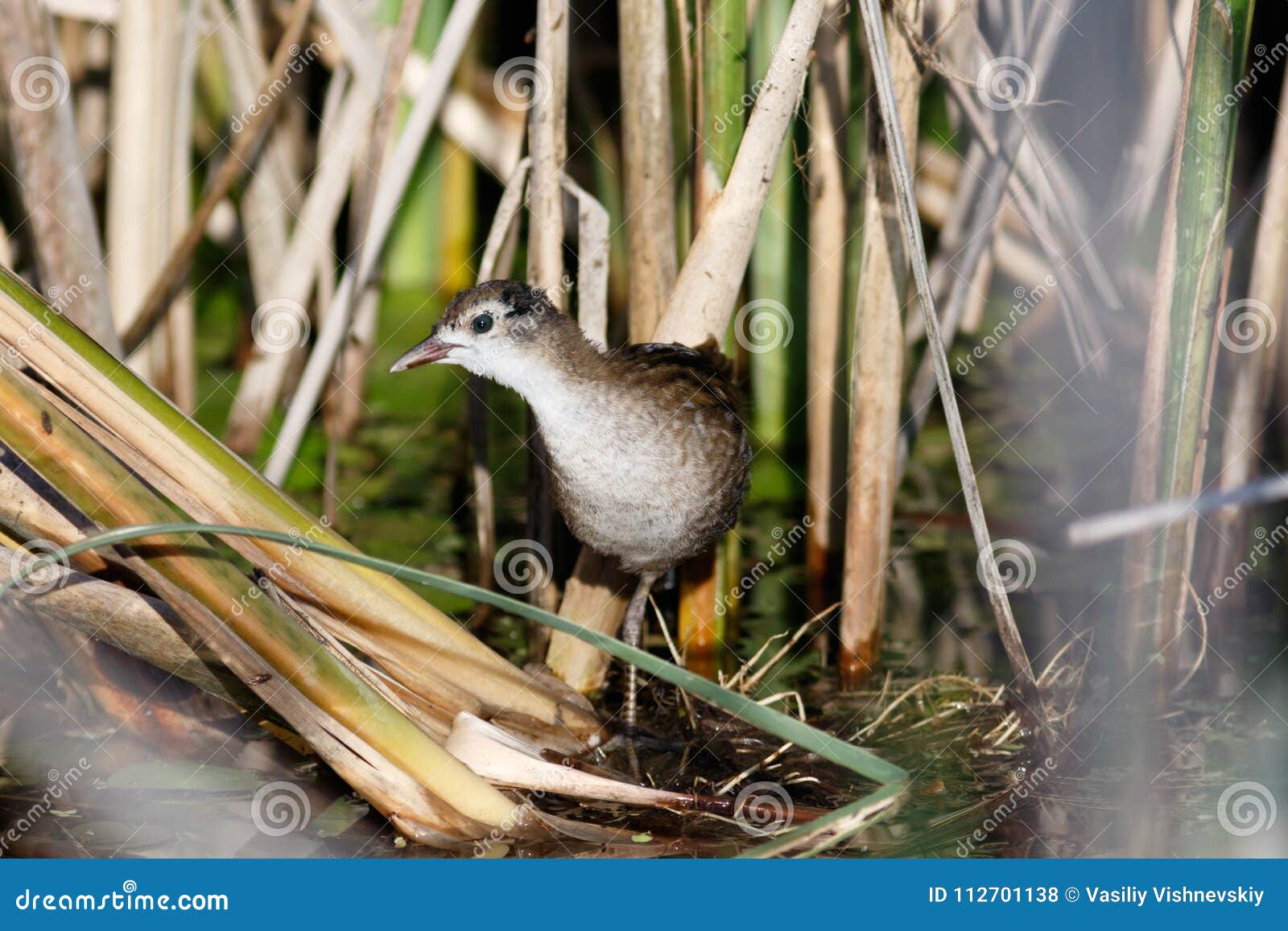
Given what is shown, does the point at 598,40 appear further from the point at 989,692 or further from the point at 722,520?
the point at 989,692

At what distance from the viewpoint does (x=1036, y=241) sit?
4.64 metres

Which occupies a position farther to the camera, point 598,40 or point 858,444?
point 598,40

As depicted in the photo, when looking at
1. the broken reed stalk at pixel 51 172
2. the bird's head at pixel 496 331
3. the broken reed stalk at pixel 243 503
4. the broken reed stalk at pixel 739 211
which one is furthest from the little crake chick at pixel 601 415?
the broken reed stalk at pixel 51 172

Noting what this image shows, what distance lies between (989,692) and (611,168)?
2.20m

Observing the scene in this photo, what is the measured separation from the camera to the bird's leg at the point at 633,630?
3355mm

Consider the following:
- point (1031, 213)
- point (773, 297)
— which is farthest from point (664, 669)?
point (773, 297)

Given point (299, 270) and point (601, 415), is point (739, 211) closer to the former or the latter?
point (601, 415)

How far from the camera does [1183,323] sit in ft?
9.71

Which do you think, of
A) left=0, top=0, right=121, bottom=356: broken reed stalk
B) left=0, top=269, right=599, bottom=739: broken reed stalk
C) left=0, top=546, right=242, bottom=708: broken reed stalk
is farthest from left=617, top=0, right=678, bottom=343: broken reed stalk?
left=0, top=0, right=121, bottom=356: broken reed stalk

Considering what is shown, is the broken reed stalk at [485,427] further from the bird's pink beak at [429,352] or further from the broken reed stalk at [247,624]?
the broken reed stalk at [247,624]

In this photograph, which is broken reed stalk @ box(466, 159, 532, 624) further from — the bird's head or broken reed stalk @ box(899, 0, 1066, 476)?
broken reed stalk @ box(899, 0, 1066, 476)

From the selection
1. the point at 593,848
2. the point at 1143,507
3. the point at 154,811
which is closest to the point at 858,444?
the point at 1143,507

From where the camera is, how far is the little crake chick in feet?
9.62

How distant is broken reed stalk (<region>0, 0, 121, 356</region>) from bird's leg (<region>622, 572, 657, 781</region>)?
1.68m
